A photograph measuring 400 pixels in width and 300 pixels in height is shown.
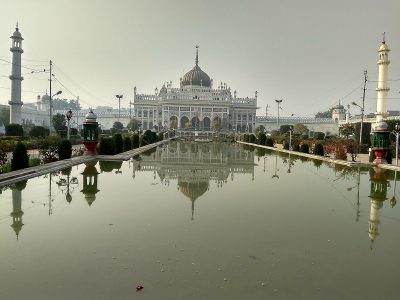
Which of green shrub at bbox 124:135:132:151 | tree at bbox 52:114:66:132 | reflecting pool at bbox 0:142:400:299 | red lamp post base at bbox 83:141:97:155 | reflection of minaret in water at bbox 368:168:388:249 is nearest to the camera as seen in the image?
reflecting pool at bbox 0:142:400:299

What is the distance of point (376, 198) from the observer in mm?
7852

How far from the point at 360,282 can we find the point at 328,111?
104 metres

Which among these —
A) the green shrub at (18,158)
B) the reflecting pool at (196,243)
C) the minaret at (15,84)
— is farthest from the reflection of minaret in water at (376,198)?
the minaret at (15,84)

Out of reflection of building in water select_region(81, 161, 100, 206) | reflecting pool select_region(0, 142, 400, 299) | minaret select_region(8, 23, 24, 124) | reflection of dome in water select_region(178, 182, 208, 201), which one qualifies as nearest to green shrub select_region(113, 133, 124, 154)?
reflection of building in water select_region(81, 161, 100, 206)

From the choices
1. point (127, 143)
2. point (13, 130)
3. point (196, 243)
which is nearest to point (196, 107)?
point (13, 130)

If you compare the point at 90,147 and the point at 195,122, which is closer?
the point at 90,147

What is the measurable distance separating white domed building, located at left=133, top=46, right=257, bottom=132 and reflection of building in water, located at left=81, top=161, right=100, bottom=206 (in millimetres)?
63414

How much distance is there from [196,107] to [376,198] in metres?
71.8

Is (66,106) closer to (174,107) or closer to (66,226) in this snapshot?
(174,107)

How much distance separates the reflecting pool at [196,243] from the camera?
334 cm

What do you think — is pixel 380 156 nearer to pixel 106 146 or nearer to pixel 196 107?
pixel 106 146

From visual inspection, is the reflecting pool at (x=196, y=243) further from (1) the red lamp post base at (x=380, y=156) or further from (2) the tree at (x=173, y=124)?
(2) the tree at (x=173, y=124)

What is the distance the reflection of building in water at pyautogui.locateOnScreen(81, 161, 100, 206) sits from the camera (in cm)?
739

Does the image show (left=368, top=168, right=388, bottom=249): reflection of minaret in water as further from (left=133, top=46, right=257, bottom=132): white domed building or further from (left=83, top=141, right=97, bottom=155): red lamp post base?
(left=133, top=46, right=257, bottom=132): white domed building
